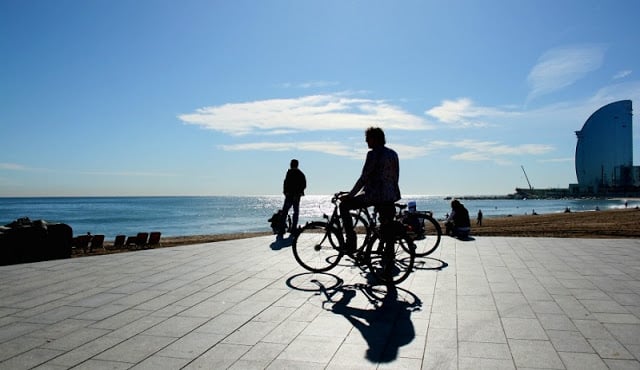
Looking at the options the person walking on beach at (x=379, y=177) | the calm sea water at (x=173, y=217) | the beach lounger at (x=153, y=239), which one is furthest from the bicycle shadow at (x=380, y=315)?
the beach lounger at (x=153, y=239)

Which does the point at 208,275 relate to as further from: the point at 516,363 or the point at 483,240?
the point at 483,240

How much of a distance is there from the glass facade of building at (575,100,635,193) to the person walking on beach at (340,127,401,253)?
18490 centimetres

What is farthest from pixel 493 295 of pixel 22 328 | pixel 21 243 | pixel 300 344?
pixel 21 243

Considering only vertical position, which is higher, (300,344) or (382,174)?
(382,174)

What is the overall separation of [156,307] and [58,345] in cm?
125

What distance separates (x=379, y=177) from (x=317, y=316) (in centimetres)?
213

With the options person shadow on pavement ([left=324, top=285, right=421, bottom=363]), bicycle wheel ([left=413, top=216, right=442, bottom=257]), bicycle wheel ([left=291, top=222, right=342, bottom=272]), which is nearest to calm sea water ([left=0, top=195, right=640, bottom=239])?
bicycle wheel ([left=413, top=216, right=442, bottom=257])

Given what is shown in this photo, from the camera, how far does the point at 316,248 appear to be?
23.1 feet

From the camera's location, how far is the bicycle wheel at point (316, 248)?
6.62 m

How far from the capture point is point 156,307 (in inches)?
189

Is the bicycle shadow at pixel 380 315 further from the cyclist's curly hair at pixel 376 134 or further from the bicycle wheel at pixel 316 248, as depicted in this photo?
the cyclist's curly hair at pixel 376 134

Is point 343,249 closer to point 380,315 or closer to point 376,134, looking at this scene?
point 376,134

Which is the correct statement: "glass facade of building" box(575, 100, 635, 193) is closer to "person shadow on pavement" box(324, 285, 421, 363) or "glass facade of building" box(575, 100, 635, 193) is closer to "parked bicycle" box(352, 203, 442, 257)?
"parked bicycle" box(352, 203, 442, 257)

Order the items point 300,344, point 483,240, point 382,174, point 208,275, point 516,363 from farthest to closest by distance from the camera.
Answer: point 483,240, point 208,275, point 382,174, point 300,344, point 516,363
